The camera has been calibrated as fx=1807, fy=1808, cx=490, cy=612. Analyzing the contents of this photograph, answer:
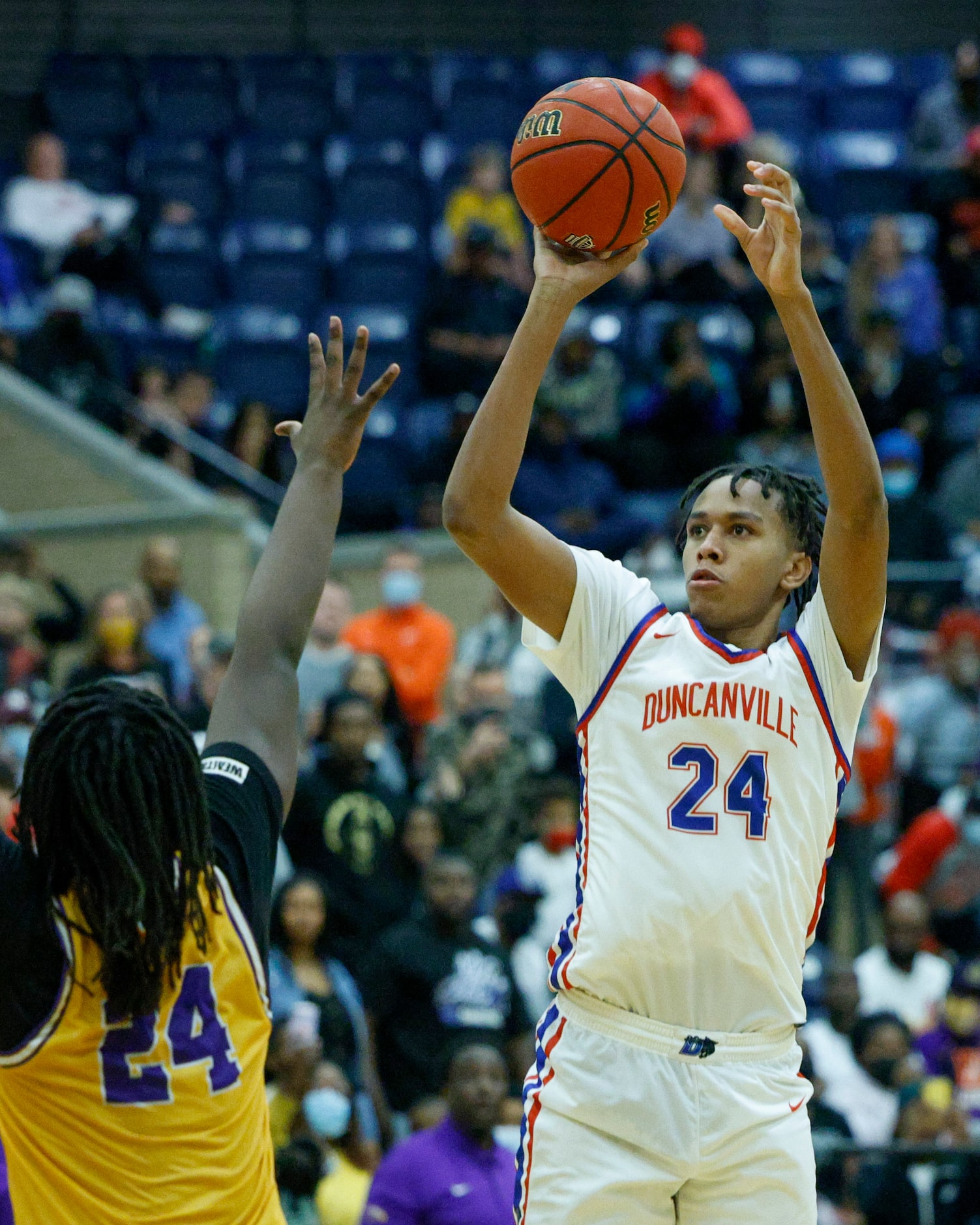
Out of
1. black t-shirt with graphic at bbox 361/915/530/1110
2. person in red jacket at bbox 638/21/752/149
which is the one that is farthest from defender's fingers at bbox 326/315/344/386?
person in red jacket at bbox 638/21/752/149

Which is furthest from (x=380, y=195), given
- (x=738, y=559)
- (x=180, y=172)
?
(x=738, y=559)

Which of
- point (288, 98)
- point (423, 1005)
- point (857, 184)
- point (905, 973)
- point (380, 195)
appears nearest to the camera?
point (423, 1005)

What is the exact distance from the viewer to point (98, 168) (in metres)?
14.5

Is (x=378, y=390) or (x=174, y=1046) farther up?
(x=378, y=390)

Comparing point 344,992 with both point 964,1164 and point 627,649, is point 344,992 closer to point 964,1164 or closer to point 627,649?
point 964,1164

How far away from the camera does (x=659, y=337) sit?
12.5m

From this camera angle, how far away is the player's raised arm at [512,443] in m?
3.32

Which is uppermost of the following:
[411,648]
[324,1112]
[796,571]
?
[411,648]

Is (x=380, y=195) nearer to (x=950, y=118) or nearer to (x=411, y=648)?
(x=950, y=118)

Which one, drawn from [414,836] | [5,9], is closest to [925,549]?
[414,836]

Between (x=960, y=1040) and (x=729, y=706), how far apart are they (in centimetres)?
563

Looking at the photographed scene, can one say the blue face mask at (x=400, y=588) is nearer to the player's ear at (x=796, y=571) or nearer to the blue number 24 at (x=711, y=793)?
the player's ear at (x=796, y=571)

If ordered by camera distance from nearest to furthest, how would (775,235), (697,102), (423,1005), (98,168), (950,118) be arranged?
(775,235)
(423,1005)
(697,102)
(98,168)
(950,118)

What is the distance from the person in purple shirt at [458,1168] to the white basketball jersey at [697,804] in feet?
9.57
